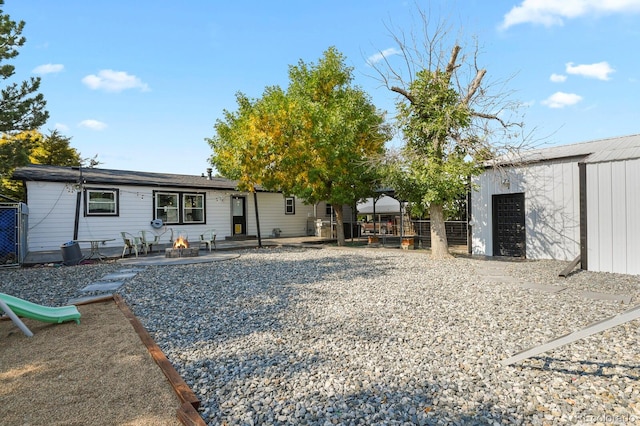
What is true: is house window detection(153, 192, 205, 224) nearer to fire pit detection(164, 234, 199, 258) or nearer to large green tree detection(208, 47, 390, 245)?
large green tree detection(208, 47, 390, 245)

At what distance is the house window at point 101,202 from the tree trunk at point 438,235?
12995mm

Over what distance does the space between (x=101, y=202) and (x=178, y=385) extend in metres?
14.4

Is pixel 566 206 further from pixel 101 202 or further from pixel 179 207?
pixel 101 202

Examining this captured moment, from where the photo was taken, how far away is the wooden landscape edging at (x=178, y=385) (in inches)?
96.1

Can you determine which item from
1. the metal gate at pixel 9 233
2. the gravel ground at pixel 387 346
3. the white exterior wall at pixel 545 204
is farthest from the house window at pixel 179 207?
the white exterior wall at pixel 545 204

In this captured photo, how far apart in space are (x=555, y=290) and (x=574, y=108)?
6.44 m

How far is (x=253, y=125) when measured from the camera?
1403cm

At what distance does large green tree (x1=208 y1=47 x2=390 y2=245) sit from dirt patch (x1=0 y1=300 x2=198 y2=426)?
33.0 feet

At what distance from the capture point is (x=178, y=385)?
2922 mm

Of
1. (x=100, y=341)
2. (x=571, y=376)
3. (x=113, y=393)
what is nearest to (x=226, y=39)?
(x=100, y=341)

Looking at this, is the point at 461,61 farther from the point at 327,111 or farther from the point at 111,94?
the point at 111,94

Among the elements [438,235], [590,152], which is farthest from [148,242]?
[590,152]

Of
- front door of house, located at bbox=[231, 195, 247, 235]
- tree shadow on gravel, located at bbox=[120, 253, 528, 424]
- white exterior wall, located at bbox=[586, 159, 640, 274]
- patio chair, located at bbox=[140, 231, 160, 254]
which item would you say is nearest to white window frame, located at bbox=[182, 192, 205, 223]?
patio chair, located at bbox=[140, 231, 160, 254]

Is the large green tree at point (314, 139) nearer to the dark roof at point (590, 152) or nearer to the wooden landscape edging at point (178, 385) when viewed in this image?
the dark roof at point (590, 152)
